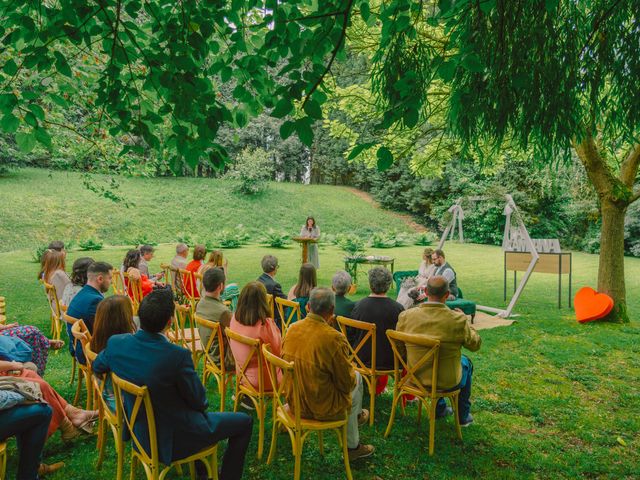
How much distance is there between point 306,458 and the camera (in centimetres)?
346

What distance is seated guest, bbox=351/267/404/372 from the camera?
4.16m

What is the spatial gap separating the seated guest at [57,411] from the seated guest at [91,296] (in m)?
0.51

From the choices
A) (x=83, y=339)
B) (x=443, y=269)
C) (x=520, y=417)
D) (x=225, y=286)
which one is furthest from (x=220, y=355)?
(x=443, y=269)

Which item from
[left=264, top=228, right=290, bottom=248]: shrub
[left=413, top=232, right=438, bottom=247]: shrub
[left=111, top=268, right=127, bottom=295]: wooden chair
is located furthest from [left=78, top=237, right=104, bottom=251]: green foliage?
[left=413, top=232, right=438, bottom=247]: shrub

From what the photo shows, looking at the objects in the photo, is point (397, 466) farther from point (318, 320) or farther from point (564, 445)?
point (564, 445)

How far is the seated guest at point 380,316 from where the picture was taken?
4.16 meters

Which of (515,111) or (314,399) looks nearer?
(314,399)

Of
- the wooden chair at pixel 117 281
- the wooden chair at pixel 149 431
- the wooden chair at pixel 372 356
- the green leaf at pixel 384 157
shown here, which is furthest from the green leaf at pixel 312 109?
the wooden chair at pixel 117 281

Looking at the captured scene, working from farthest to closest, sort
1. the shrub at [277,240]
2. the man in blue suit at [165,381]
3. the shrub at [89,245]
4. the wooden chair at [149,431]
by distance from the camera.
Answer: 1. the shrub at [277,240]
2. the shrub at [89,245]
3. the man in blue suit at [165,381]
4. the wooden chair at [149,431]

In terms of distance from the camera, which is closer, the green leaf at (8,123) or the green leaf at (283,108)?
the green leaf at (283,108)

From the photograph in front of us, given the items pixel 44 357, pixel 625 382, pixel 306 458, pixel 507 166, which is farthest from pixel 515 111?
pixel 507 166

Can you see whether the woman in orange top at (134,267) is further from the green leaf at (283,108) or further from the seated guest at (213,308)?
the green leaf at (283,108)

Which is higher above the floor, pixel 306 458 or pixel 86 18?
pixel 86 18

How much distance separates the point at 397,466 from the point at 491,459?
786 millimetres
